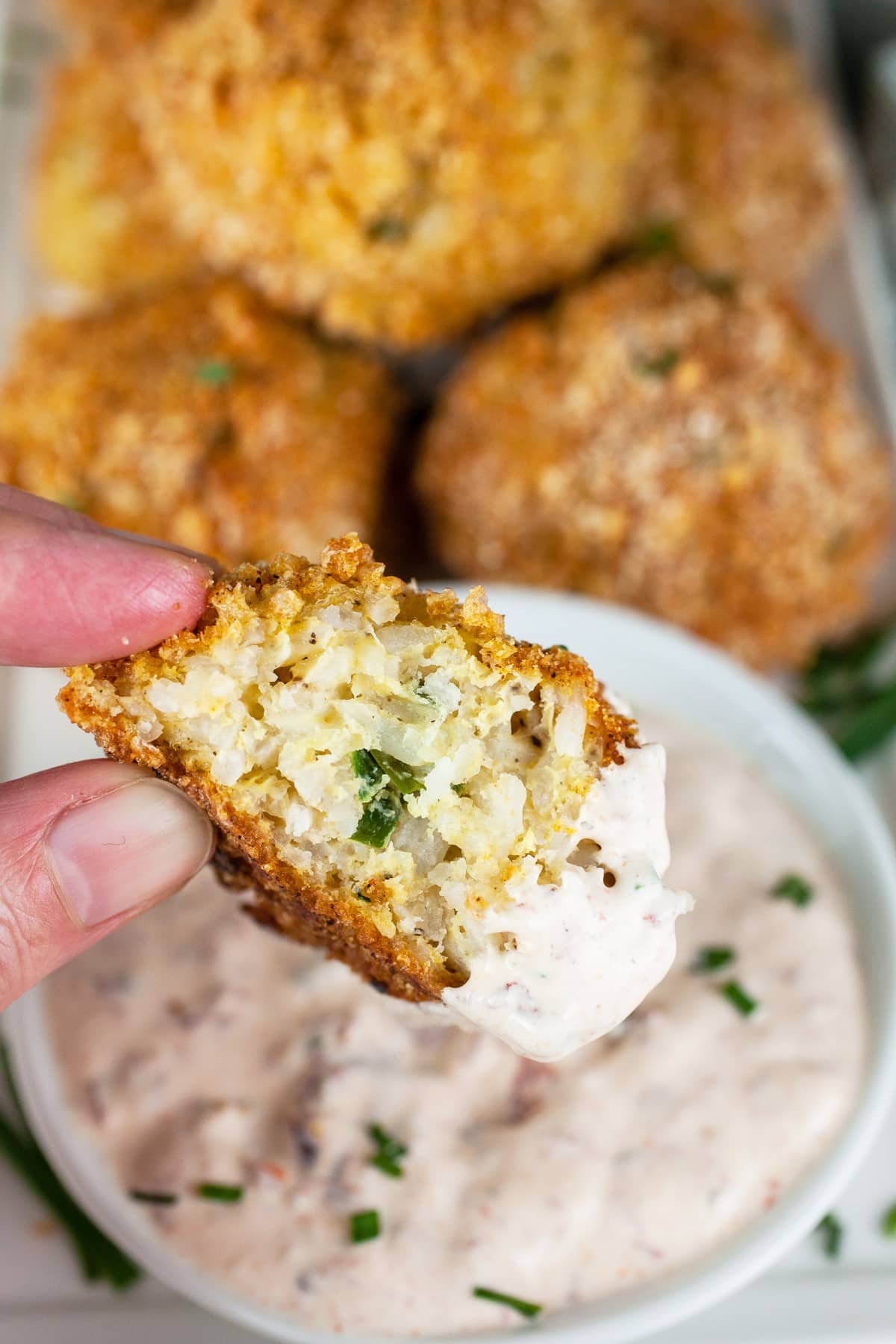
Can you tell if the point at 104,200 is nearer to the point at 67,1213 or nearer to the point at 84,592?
the point at 84,592

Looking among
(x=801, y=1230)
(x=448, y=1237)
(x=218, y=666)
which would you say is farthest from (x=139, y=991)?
(x=801, y=1230)

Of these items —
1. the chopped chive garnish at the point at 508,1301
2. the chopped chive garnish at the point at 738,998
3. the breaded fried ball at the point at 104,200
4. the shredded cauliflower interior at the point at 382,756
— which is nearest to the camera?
the shredded cauliflower interior at the point at 382,756

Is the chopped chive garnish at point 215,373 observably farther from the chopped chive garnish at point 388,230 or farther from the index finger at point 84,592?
the index finger at point 84,592

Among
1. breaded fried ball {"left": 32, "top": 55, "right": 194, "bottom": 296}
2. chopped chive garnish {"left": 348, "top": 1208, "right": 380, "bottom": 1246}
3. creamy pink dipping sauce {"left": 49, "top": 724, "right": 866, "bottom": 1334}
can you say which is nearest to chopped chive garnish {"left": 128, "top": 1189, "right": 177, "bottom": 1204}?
creamy pink dipping sauce {"left": 49, "top": 724, "right": 866, "bottom": 1334}

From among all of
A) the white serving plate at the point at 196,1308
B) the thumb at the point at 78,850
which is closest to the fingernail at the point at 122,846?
the thumb at the point at 78,850

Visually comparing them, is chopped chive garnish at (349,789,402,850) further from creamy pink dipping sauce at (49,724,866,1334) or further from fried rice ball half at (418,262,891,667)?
fried rice ball half at (418,262,891,667)

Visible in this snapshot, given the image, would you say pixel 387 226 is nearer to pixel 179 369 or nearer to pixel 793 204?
pixel 179 369

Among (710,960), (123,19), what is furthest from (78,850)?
(123,19)
